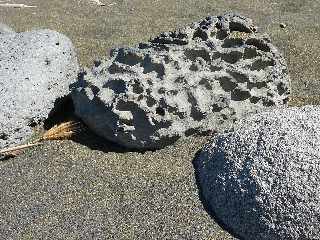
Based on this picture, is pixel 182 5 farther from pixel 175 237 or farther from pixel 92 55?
pixel 175 237

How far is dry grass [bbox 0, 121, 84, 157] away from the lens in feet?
10.8

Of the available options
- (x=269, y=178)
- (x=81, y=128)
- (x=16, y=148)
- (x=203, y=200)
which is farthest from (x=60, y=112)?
(x=269, y=178)

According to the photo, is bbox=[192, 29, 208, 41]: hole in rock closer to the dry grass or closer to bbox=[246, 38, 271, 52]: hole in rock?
A: bbox=[246, 38, 271, 52]: hole in rock

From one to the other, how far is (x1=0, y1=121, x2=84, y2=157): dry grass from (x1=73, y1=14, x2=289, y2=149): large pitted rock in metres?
0.09

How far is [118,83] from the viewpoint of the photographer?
3279 mm

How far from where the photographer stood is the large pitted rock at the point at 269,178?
2.57m

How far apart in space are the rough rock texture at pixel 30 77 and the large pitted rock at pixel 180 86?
22 cm

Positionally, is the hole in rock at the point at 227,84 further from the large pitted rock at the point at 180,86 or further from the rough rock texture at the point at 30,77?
the rough rock texture at the point at 30,77

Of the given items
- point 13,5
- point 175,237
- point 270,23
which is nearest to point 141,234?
point 175,237

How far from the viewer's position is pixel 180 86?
127 inches

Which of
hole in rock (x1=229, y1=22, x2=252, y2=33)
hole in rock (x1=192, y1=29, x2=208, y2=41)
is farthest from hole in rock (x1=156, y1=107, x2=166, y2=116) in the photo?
hole in rock (x1=229, y1=22, x2=252, y2=33)

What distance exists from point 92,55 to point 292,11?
2.11 m

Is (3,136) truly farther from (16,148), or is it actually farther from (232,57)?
(232,57)

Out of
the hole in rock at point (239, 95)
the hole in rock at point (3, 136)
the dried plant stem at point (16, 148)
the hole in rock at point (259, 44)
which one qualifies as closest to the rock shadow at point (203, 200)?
the hole in rock at point (239, 95)
